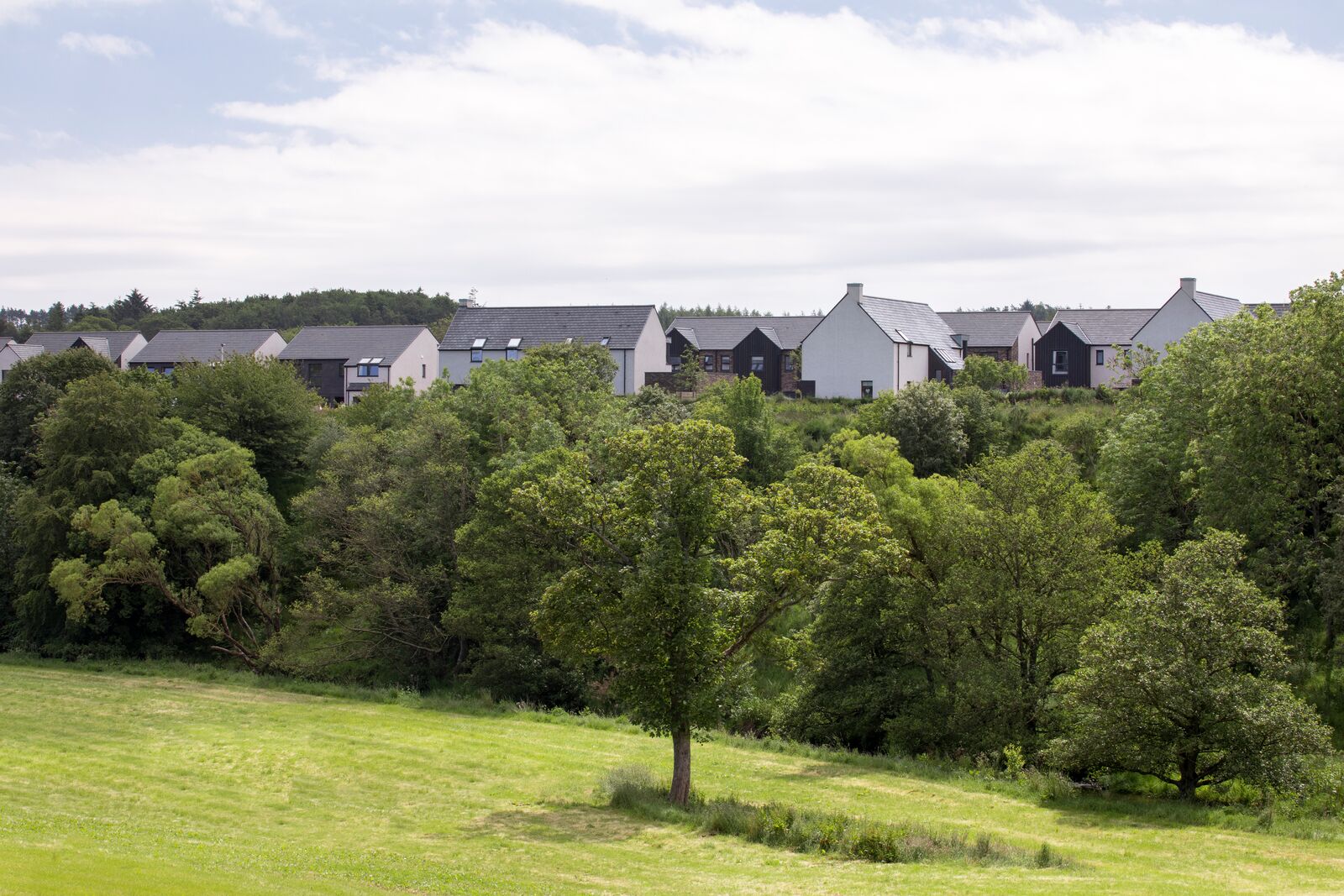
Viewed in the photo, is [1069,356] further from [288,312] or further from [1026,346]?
[288,312]

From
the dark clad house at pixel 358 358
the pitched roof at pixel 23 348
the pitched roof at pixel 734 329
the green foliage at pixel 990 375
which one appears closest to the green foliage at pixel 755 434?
the green foliage at pixel 990 375

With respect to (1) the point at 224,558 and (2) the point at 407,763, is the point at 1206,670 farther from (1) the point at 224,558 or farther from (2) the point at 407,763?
(1) the point at 224,558

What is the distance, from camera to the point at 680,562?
73.7 feet

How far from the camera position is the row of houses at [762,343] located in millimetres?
64812

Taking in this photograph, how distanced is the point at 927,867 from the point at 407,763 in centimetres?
1445

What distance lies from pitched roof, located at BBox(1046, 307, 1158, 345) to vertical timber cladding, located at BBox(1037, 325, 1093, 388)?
19.2 inches

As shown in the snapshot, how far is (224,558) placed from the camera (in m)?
45.4

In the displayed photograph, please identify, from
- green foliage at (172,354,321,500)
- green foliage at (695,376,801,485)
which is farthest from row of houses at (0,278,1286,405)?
green foliage at (695,376,801,485)

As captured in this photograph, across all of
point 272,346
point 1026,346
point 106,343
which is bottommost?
point 1026,346

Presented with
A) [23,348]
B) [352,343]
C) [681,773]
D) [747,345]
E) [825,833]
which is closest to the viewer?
[825,833]

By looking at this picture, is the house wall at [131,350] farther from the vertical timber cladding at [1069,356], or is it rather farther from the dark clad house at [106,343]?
the vertical timber cladding at [1069,356]

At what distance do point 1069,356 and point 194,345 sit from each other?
2798 inches

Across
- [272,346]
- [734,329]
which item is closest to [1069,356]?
[734,329]

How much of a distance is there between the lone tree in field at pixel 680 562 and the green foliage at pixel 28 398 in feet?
152
